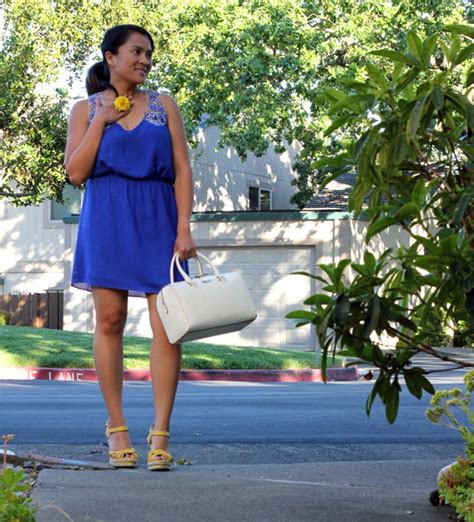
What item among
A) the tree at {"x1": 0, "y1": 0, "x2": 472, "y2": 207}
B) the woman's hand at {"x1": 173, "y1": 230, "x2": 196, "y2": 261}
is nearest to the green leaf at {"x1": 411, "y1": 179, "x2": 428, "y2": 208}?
the woman's hand at {"x1": 173, "y1": 230, "x2": 196, "y2": 261}

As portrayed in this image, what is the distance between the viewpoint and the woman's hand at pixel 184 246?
17.8ft

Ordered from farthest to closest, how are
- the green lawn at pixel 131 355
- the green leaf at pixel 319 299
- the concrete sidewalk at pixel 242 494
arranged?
the green lawn at pixel 131 355, the concrete sidewalk at pixel 242 494, the green leaf at pixel 319 299

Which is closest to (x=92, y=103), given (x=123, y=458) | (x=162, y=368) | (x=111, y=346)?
(x=111, y=346)

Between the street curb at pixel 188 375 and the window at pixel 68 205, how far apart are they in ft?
51.4

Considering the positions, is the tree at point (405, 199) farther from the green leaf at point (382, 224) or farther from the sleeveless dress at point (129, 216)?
the sleeveless dress at point (129, 216)

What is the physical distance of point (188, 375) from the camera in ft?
59.8

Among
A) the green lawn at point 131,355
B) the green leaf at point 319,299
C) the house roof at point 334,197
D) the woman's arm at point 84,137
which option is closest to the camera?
the green leaf at point 319,299

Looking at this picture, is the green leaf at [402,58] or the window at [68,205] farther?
the window at [68,205]

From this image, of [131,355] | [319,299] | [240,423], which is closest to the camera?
[319,299]

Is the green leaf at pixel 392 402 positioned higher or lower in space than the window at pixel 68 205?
lower

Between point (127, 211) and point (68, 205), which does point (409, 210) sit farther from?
point (68, 205)

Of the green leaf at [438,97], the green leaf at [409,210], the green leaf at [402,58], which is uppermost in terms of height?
the green leaf at [402,58]

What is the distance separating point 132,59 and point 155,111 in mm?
259

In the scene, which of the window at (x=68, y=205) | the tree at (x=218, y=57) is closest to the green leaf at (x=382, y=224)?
the tree at (x=218, y=57)
